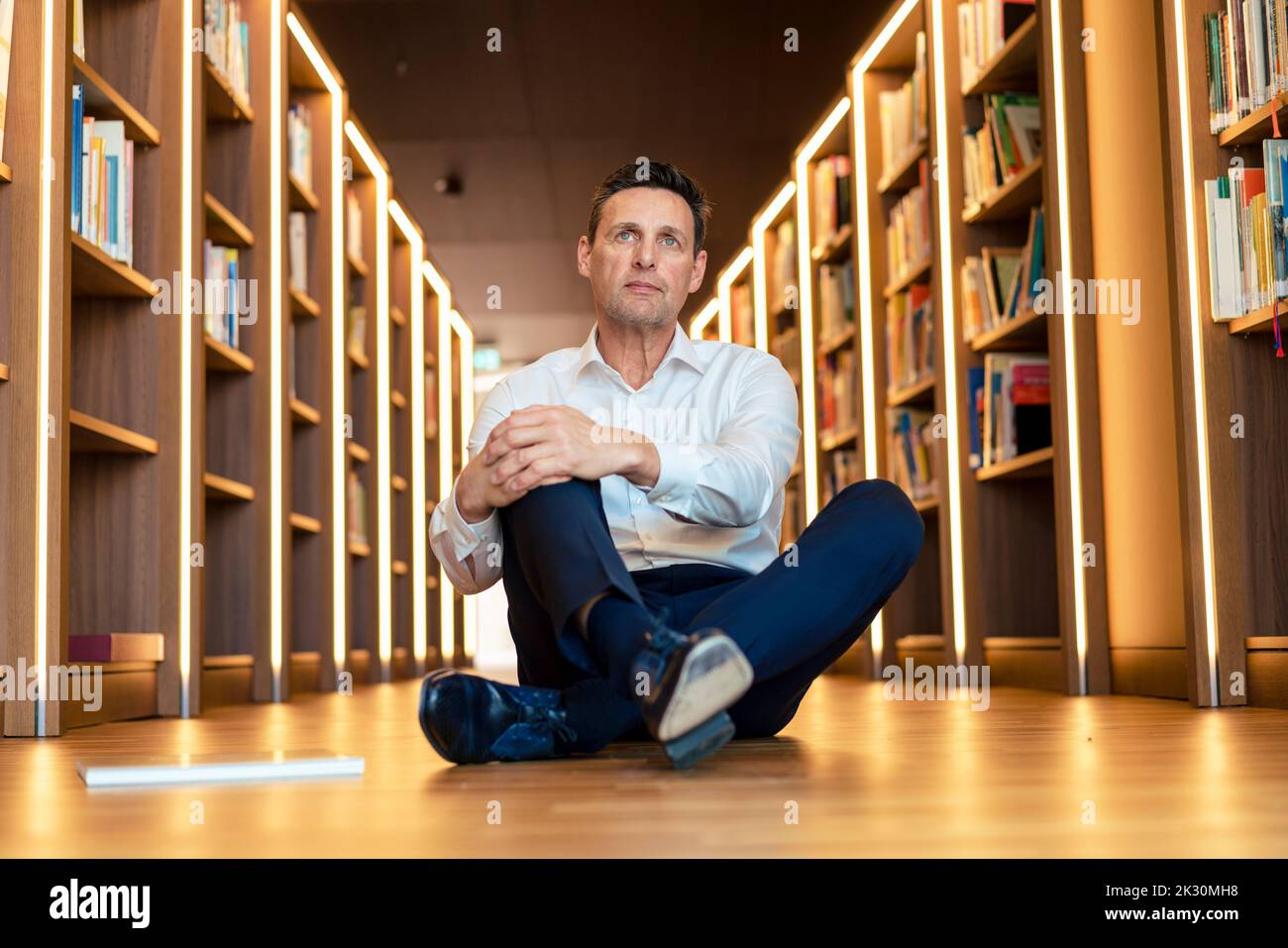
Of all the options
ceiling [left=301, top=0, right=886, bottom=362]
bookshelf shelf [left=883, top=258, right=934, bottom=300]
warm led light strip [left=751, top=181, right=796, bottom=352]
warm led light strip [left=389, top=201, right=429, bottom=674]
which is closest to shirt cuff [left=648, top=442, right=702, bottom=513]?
bookshelf shelf [left=883, top=258, right=934, bottom=300]

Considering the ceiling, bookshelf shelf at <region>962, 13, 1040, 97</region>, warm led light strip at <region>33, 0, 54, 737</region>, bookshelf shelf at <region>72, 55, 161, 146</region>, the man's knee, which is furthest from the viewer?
the ceiling

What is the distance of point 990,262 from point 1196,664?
5.65 feet

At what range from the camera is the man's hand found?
1.68 metres

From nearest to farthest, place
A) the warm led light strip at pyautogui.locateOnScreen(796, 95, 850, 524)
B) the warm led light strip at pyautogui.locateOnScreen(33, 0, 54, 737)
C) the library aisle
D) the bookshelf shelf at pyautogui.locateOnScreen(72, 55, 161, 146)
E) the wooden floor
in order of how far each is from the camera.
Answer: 1. the wooden floor
2. the library aisle
3. the warm led light strip at pyautogui.locateOnScreen(33, 0, 54, 737)
4. the bookshelf shelf at pyautogui.locateOnScreen(72, 55, 161, 146)
5. the warm led light strip at pyautogui.locateOnScreen(796, 95, 850, 524)

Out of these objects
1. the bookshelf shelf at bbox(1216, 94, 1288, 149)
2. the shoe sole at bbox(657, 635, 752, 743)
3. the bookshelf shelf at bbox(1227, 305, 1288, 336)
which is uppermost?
the bookshelf shelf at bbox(1216, 94, 1288, 149)

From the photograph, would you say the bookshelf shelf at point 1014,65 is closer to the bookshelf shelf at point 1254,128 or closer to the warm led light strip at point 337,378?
the bookshelf shelf at point 1254,128

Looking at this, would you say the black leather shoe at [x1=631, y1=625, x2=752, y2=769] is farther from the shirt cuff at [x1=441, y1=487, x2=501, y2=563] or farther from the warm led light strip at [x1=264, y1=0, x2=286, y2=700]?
the warm led light strip at [x1=264, y1=0, x2=286, y2=700]

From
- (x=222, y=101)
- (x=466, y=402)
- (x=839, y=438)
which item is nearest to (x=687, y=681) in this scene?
(x=222, y=101)

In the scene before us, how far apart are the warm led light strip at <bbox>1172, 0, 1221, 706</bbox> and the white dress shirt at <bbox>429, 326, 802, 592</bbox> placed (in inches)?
48.0

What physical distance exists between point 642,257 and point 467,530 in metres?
0.60

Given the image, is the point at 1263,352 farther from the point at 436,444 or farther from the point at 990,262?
the point at 436,444

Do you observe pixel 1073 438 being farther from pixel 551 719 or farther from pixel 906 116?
pixel 551 719

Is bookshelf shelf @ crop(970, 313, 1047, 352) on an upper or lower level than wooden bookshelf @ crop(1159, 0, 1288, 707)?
upper
